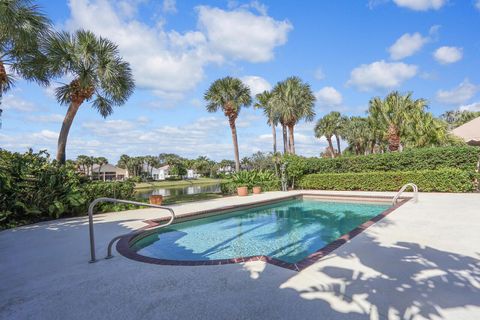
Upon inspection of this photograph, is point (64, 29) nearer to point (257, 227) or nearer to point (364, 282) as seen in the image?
point (257, 227)

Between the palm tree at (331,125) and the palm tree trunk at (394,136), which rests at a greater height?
the palm tree at (331,125)

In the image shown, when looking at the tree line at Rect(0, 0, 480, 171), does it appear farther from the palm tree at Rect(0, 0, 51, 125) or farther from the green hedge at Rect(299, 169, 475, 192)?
the green hedge at Rect(299, 169, 475, 192)

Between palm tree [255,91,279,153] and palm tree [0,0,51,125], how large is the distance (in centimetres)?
1688

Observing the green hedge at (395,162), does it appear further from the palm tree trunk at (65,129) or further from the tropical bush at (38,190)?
the palm tree trunk at (65,129)

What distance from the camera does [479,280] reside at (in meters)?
3.22

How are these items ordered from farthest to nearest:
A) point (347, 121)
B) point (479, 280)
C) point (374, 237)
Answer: point (347, 121)
point (374, 237)
point (479, 280)

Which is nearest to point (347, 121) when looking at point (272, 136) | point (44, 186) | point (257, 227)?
point (272, 136)

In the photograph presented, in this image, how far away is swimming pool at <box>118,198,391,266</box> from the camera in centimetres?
590

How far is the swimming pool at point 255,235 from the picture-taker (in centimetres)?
590

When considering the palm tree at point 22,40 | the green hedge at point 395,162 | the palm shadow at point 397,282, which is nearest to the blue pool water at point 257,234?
the palm shadow at point 397,282

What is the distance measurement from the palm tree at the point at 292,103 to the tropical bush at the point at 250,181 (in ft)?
17.3

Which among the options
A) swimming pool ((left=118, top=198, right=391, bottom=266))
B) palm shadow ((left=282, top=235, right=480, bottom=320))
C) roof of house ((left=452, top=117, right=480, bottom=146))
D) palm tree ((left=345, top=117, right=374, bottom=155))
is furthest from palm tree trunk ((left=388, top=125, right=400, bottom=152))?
palm shadow ((left=282, top=235, right=480, bottom=320))

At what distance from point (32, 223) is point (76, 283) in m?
6.59

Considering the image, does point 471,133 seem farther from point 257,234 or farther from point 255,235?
point 255,235
